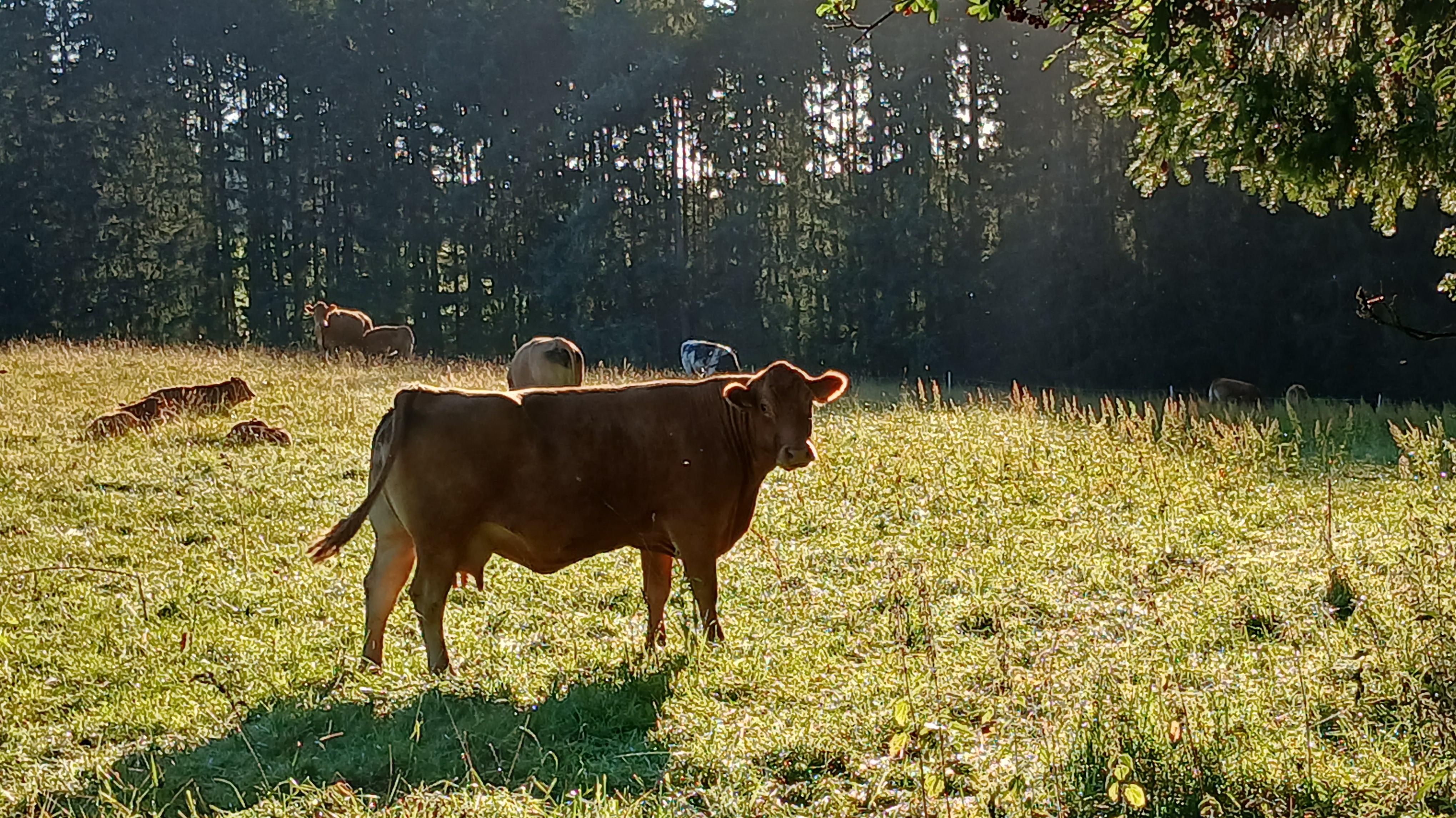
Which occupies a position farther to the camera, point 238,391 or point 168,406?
point 238,391

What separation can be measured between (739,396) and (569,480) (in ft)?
3.05

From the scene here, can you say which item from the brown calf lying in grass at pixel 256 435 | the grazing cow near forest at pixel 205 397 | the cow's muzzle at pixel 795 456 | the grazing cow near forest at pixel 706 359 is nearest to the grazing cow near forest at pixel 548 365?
the brown calf lying in grass at pixel 256 435

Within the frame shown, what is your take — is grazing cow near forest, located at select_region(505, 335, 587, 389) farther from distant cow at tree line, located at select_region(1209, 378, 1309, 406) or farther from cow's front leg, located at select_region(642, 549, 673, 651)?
distant cow at tree line, located at select_region(1209, 378, 1309, 406)

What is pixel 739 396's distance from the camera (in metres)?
6.33

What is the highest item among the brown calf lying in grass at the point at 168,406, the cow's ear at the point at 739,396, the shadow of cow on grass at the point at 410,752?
the cow's ear at the point at 739,396

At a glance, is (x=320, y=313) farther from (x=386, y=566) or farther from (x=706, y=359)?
(x=386, y=566)

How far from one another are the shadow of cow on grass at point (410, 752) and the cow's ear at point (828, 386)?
1.91 meters

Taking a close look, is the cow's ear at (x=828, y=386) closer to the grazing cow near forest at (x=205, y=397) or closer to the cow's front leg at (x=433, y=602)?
the cow's front leg at (x=433, y=602)

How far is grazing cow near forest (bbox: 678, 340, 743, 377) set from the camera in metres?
25.1

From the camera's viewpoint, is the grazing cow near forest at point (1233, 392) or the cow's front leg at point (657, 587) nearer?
the cow's front leg at point (657, 587)

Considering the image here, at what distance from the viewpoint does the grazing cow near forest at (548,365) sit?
15984 mm

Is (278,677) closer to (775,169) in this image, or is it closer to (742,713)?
(742,713)

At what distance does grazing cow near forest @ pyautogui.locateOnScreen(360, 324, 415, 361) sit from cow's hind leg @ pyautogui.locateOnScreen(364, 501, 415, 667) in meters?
22.2

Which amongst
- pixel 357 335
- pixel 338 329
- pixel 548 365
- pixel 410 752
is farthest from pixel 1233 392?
pixel 410 752
